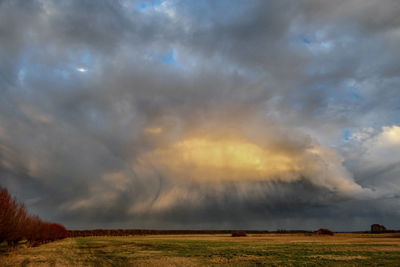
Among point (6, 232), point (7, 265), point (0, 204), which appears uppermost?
point (0, 204)

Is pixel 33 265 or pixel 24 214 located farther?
pixel 24 214

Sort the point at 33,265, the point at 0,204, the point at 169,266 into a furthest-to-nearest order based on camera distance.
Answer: the point at 0,204, the point at 33,265, the point at 169,266

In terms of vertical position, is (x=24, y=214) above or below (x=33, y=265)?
above

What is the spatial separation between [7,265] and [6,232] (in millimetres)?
25743

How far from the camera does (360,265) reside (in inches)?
1415

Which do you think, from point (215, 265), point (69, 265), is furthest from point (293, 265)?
point (69, 265)

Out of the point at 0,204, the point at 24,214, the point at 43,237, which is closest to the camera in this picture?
the point at 0,204

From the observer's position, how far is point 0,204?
6322 centimetres

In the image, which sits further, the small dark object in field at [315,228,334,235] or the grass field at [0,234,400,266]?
the small dark object in field at [315,228,334,235]

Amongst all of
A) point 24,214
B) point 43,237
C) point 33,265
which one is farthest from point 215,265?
point 43,237

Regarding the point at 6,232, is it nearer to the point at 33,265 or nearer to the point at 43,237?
the point at 33,265

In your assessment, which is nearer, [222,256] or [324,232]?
[222,256]

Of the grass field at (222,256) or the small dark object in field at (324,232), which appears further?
the small dark object in field at (324,232)

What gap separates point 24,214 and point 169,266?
6851 centimetres
